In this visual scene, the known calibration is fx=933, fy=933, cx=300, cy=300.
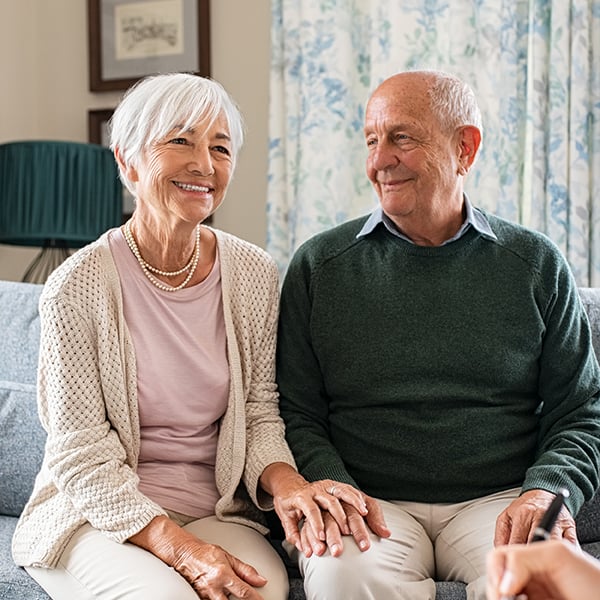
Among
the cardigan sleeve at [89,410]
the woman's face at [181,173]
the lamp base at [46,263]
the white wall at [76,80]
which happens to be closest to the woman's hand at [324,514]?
the cardigan sleeve at [89,410]

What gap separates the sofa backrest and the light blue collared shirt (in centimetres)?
79

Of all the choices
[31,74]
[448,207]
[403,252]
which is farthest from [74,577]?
[31,74]

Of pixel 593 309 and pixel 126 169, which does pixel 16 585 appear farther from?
pixel 593 309

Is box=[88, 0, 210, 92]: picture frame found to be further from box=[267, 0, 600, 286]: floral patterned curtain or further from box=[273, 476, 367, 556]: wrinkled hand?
box=[273, 476, 367, 556]: wrinkled hand

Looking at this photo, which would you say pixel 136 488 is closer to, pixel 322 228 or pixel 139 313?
pixel 139 313

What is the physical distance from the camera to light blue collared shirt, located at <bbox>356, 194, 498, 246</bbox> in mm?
1870

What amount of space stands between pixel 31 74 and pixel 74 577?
2.28 meters

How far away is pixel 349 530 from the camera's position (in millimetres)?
1579

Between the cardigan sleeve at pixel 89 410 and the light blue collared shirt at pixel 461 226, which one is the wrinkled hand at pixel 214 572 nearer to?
the cardigan sleeve at pixel 89 410

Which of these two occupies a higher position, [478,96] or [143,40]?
[143,40]

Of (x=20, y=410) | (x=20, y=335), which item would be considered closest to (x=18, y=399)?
(x=20, y=410)

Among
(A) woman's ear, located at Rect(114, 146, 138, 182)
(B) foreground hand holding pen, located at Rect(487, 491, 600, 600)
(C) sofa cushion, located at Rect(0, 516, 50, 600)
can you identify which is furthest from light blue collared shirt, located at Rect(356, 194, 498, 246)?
(B) foreground hand holding pen, located at Rect(487, 491, 600, 600)

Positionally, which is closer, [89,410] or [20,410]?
→ [89,410]

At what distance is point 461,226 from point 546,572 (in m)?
1.14
